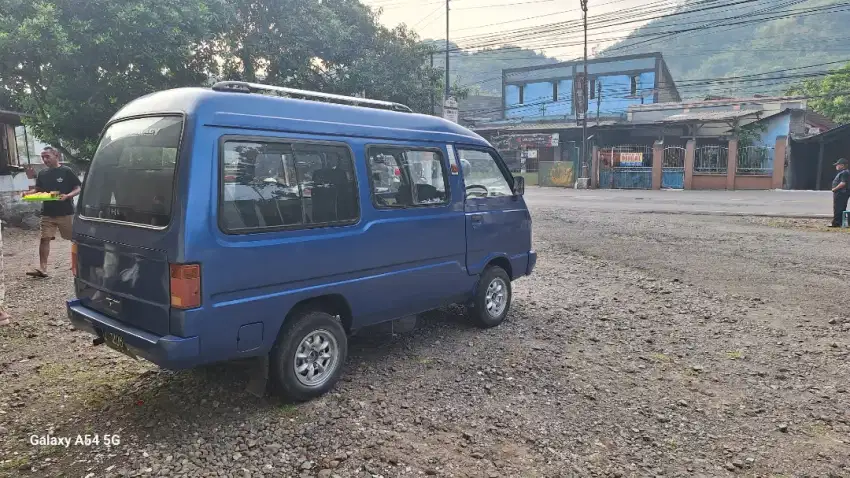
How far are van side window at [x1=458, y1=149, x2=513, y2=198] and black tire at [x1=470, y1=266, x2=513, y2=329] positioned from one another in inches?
30.2

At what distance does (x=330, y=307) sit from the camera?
401 centimetres

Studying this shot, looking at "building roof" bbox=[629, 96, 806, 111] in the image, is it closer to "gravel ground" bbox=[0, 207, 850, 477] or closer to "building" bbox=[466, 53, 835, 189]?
"building" bbox=[466, 53, 835, 189]

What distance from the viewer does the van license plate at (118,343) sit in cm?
339

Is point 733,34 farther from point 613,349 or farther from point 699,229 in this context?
point 613,349

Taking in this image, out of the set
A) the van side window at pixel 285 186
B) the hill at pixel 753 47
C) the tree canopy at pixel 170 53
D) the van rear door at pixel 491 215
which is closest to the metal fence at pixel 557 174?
the tree canopy at pixel 170 53

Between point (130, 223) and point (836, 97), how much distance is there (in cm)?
4041

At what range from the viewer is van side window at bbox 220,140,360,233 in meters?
3.36

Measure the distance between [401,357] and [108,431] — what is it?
215cm

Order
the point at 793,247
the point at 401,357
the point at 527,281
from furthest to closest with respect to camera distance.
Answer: the point at 793,247 → the point at 527,281 → the point at 401,357

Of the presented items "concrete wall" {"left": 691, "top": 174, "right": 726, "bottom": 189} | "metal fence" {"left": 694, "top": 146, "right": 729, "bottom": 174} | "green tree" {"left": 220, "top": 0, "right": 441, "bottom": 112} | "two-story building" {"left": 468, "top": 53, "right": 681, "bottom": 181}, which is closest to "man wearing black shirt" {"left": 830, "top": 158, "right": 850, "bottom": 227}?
"green tree" {"left": 220, "top": 0, "right": 441, "bottom": 112}

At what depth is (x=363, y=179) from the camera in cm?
410

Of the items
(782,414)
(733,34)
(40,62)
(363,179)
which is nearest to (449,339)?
(363,179)

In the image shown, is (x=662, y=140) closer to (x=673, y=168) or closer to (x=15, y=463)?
(x=673, y=168)

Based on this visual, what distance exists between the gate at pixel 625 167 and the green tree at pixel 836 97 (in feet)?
37.9
